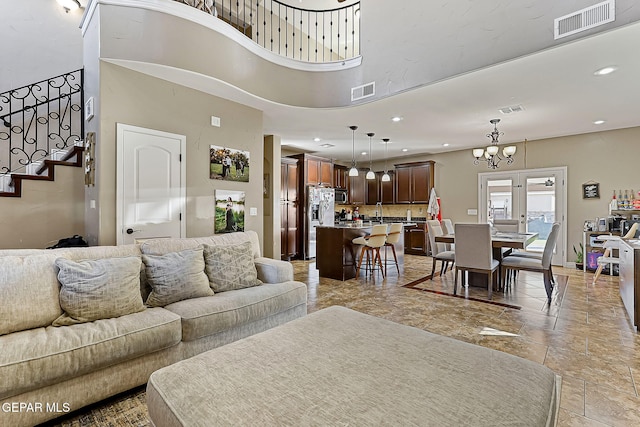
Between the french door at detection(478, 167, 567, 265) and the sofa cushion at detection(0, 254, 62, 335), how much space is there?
7.55 m

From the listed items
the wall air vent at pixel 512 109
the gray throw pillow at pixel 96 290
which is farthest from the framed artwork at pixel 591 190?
the gray throw pillow at pixel 96 290

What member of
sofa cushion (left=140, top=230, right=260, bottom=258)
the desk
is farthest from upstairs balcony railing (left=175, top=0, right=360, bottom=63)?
the desk

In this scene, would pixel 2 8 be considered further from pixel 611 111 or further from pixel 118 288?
pixel 611 111

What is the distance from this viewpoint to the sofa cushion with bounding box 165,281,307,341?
2.19 metres

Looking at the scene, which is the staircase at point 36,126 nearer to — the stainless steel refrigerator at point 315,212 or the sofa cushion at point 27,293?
the sofa cushion at point 27,293

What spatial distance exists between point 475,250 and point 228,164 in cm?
363

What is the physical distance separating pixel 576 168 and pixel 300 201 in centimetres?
590

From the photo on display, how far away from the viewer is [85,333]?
178 cm

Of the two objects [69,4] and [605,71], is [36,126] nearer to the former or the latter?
[69,4]

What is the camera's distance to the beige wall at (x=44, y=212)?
129 inches

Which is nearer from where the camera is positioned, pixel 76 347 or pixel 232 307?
pixel 76 347

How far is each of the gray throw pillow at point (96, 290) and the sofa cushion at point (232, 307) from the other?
309 mm

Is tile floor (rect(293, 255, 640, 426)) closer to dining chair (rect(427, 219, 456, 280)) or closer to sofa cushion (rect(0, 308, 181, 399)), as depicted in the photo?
dining chair (rect(427, 219, 456, 280))

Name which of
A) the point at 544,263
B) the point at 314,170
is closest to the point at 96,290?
the point at 544,263
